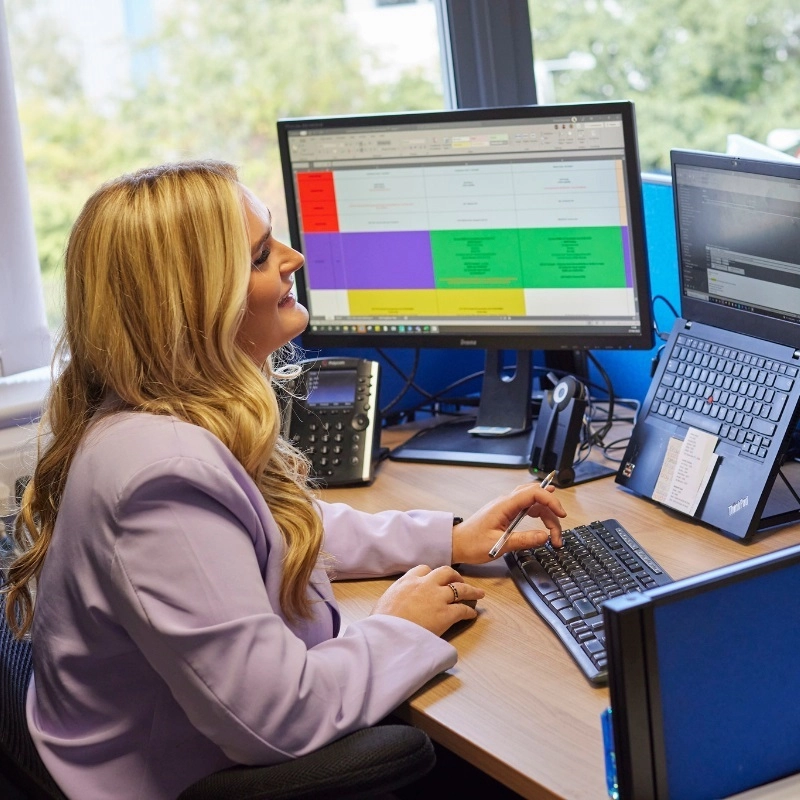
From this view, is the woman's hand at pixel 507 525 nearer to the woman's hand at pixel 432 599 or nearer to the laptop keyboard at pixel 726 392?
the woman's hand at pixel 432 599

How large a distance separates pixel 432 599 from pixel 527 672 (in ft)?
0.47

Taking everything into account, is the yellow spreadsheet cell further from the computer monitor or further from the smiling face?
the smiling face

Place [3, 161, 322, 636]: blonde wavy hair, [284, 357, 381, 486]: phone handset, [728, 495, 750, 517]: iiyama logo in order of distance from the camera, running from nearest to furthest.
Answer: [3, 161, 322, 636]: blonde wavy hair
[728, 495, 750, 517]: iiyama logo
[284, 357, 381, 486]: phone handset

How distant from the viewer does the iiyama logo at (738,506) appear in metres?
1.29

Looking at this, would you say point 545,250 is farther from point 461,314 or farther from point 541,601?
A: point 541,601

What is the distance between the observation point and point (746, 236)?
1.36 m

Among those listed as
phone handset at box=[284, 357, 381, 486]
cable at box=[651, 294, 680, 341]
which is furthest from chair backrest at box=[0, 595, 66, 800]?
cable at box=[651, 294, 680, 341]

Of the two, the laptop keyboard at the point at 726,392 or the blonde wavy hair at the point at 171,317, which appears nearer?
the blonde wavy hair at the point at 171,317

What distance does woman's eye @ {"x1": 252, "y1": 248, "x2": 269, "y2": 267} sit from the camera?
1.20 metres

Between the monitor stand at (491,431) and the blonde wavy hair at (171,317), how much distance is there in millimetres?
591

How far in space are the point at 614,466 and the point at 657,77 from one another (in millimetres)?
3640

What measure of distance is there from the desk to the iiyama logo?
0.12 ft

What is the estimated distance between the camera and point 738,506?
1.30m

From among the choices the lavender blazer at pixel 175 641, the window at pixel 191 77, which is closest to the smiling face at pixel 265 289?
the lavender blazer at pixel 175 641
